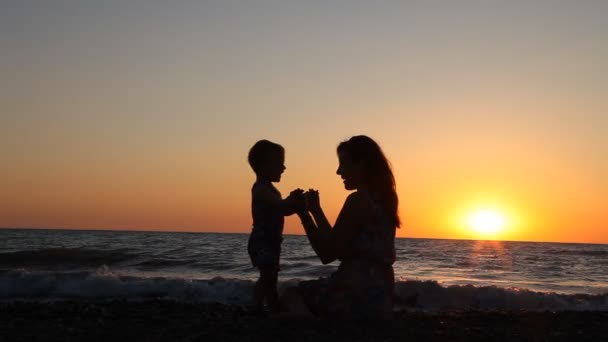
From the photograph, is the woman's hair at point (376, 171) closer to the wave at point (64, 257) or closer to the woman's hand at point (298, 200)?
the woman's hand at point (298, 200)

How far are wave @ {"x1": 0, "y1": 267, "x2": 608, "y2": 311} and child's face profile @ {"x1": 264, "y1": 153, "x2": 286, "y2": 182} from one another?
604 cm

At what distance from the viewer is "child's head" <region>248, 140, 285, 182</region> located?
22.1ft

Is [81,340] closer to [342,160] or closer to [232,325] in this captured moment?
[232,325]

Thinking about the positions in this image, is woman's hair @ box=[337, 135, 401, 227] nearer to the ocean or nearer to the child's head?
the child's head

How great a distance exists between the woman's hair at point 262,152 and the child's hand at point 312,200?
2051 mm

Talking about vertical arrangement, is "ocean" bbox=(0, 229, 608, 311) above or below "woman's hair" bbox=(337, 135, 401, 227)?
below

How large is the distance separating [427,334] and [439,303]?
704cm

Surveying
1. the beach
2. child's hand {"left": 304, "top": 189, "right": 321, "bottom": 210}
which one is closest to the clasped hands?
child's hand {"left": 304, "top": 189, "right": 321, "bottom": 210}

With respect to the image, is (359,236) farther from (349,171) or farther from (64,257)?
(64,257)

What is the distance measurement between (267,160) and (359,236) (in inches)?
88.2

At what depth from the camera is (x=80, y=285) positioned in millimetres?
13336

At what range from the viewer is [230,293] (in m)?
13.1

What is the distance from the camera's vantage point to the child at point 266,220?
6672mm

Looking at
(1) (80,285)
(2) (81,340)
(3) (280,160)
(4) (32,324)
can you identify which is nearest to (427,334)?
(3) (280,160)
